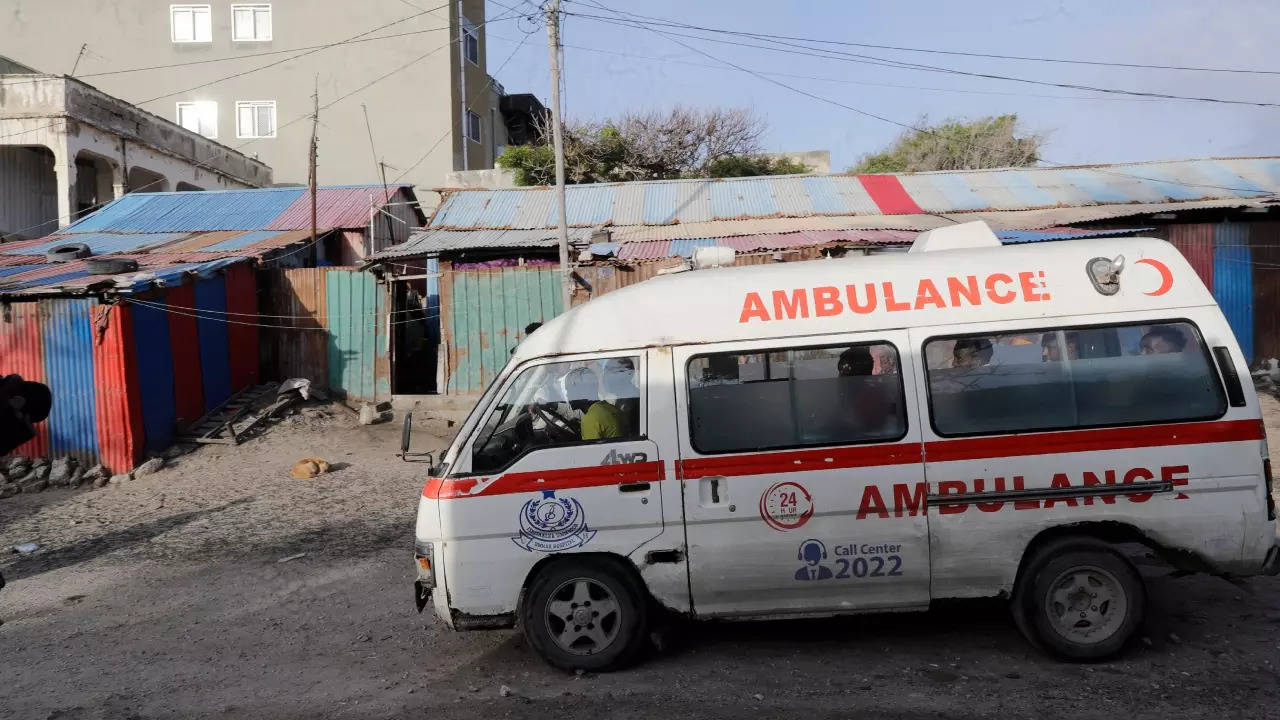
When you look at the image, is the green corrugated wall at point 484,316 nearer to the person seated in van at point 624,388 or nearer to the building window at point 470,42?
the person seated in van at point 624,388

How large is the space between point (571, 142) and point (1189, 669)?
25609 millimetres

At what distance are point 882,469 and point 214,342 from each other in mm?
13451

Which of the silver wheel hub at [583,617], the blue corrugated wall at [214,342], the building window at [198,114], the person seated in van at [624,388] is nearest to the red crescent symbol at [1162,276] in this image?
the person seated in van at [624,388]

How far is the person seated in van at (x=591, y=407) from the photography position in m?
4.95

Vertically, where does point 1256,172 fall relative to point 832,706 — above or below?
above

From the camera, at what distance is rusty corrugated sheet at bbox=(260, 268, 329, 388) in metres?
16.4

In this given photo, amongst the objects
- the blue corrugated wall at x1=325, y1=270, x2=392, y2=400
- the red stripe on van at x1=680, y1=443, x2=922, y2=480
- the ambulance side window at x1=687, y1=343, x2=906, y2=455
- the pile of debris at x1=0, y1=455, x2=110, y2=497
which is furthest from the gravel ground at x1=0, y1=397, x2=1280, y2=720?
the blue corrugated wall at x1=325, y1=270, x2=392, y2=400

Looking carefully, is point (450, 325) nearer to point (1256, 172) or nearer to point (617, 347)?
point (617, 347)

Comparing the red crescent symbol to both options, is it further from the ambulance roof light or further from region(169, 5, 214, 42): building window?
region(169, 5, 214, 42): building window

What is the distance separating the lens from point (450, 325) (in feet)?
52.0

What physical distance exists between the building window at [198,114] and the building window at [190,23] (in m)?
2.13

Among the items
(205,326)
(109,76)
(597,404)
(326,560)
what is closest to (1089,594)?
(597,404)

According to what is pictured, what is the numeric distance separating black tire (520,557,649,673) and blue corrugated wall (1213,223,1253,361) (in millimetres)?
15828

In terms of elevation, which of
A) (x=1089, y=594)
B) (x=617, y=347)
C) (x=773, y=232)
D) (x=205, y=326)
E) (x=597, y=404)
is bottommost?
(x=1089, y=594)
